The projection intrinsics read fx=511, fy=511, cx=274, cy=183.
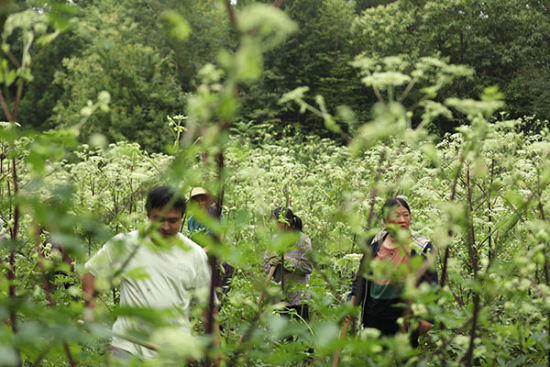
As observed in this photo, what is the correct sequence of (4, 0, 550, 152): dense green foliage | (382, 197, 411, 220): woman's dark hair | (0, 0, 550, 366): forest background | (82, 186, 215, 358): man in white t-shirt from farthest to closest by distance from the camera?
(4, 0, 550, 152): dense green foliage, (82, 186, 215, 358): man in white t-shirt, (382, 197, 411, 220): woman's dark hair, (0, 0, 550, 366): forest background

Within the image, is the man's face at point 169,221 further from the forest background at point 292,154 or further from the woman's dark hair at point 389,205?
the woman's dark hair at point 389,205

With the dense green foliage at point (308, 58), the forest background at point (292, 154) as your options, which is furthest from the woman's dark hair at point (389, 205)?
the dense green foliage at point (308, 58)

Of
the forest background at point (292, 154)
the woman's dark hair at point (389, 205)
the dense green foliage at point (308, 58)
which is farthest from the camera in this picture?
the dense green foliage at point (308, 58)

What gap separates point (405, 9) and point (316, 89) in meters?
5.86

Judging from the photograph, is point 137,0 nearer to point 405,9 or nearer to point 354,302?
point 405,9

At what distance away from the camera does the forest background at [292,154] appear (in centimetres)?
119

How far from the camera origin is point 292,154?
40.9 ft

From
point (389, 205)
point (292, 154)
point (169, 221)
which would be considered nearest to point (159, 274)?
point (169, 221)

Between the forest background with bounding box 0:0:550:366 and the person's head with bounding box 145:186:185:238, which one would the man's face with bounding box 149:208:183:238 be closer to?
the person's head with bounding box 145:186:185:238

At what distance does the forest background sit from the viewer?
1189 mm

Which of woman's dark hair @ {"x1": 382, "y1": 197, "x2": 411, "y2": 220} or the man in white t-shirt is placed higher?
woman's dark hair @ {"x1": 382, "y1": 197, "x2": 411, "y2": 220}

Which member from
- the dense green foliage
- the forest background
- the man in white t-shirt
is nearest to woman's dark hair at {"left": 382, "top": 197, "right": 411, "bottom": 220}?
the forest background

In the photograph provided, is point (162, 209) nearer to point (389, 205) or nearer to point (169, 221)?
point (169, 221)

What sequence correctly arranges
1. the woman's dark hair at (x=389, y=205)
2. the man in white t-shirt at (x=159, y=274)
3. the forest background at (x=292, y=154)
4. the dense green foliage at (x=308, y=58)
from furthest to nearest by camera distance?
the dense green foliage at (x=308, y=58) → the man in white t-shirt at (x=159, y=274) → the woman's dark hair at (x=389, y=205) → the forest background at (x=292, y=154)
